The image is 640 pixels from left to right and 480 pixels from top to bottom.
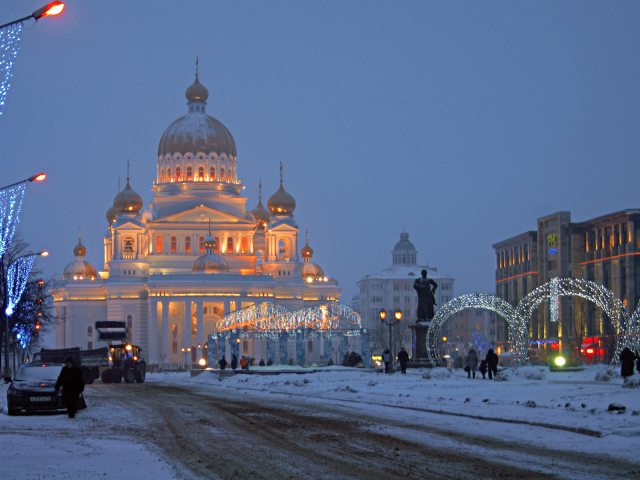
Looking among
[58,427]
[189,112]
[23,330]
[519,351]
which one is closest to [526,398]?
[58,427]

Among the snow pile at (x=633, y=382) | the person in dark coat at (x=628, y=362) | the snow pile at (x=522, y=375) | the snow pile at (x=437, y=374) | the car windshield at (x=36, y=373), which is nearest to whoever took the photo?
the car windshield at (x=36, y=373)

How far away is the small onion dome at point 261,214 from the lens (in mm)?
115412

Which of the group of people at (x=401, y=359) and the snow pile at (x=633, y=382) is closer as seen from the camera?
the snow pile at (x=633, y=382)

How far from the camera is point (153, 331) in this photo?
312 feet

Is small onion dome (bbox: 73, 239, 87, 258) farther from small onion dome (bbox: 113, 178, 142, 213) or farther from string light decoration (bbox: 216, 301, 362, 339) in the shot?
string light decoration (bbox: 216, 301, 362, 339)

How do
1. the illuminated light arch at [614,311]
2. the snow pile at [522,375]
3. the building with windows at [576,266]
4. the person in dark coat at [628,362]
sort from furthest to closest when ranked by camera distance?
the building with windows at [576,266]
the illuminated light arch at [614,311]
the snow pile at [522,375]
the person in dark coat at [628,362]

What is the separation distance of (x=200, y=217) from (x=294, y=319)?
123 ft

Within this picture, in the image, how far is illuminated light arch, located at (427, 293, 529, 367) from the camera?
39.2 m

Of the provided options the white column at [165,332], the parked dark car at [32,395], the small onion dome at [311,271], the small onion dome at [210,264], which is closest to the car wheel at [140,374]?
the parked dark car at [32,395]

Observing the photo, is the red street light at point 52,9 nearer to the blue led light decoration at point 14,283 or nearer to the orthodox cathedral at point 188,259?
the blue led light decoration at point 14,283

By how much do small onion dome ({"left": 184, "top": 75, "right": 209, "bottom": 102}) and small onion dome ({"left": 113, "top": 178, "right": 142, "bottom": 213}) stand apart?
478 inches

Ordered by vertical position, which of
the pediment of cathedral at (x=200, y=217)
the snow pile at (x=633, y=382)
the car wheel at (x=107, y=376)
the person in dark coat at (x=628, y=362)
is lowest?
the car wheel at (x=107, y=376)

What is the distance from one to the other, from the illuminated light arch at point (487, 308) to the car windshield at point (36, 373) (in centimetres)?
1700

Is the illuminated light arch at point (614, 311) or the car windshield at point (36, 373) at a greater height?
the illuminated light arch at point (614, 311)
